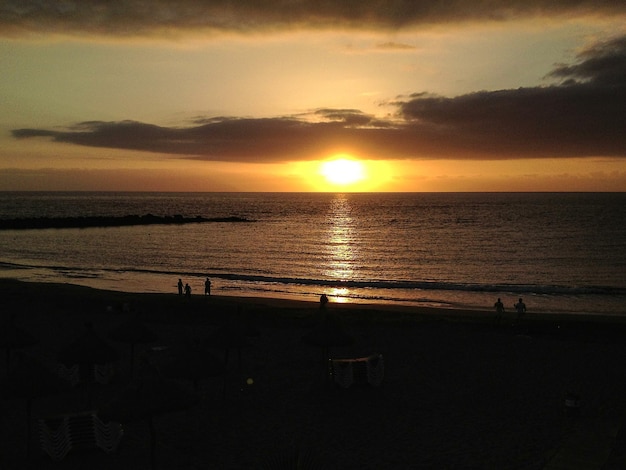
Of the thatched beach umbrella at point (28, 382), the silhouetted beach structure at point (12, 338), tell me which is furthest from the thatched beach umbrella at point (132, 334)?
the thatched beach umbrella at point (28, 382)

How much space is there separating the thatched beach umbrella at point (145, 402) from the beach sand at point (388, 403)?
0.91 feet

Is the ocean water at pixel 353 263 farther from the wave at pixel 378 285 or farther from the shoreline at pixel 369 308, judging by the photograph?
the shoreline at pixel 369 308

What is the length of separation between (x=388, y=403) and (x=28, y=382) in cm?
793

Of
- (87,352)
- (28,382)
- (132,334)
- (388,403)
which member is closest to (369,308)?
(388,403)

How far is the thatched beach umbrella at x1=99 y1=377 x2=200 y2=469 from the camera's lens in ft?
29.3

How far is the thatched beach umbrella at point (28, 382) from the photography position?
9.70 metres

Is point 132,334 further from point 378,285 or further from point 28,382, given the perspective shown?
point 378,285

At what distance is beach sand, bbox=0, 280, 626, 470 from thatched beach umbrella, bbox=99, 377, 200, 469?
0.28 meters

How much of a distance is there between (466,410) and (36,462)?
29.6 feet

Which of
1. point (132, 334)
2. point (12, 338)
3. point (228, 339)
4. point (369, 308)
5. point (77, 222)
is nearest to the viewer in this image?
point (12, 338)

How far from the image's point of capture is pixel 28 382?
9.74 metres

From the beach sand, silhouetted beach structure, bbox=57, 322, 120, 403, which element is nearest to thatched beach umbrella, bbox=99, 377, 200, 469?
the beach sand

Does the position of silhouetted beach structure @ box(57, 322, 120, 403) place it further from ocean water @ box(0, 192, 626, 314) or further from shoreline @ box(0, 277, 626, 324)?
ocean water @ box(0, 192, 626, 314)

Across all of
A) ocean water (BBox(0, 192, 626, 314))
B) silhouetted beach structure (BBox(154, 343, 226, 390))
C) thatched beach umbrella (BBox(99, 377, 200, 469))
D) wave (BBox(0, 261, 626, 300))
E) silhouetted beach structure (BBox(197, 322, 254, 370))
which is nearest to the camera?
thatched beach umbrella (BBox(99, 377, 200, 469))
